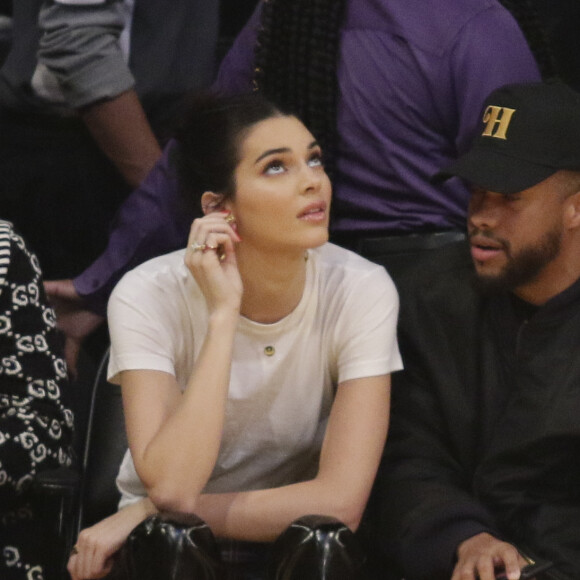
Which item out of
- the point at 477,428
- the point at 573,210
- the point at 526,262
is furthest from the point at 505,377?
the point at 573,210

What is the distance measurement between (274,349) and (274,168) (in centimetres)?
37

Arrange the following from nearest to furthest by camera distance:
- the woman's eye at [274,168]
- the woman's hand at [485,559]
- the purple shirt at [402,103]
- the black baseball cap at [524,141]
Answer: the woman's hand at [485,559] < the black baseball cap at [524,141] < the woman's eye at [274,168] < the purple shirt at [402,103]

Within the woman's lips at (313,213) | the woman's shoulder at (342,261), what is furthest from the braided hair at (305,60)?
the woman's lips at (313,213)

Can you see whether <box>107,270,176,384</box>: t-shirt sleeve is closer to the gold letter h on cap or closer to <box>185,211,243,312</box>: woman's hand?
<box>185,211,243,312</box>: woman's hand

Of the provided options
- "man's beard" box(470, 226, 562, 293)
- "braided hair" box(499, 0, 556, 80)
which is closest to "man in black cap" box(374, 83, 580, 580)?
"man's beard" box(470, 226, 562, 293)

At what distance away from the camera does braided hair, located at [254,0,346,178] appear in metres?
2.97

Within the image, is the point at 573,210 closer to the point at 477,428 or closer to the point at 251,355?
the point at 477,428

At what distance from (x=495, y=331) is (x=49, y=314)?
915 millimetres

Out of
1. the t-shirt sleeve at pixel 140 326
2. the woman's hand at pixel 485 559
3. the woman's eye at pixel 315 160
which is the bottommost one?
the woman's hand at pixel 485 559

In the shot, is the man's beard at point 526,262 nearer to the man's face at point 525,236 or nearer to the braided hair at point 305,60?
the man's face at point 525,236

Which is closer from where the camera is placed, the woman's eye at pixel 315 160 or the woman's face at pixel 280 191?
the woman's face at pixel 280 191

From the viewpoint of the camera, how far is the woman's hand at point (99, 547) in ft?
7.78

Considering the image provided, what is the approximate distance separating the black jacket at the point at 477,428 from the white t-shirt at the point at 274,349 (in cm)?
11

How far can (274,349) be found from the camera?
8.54ft
